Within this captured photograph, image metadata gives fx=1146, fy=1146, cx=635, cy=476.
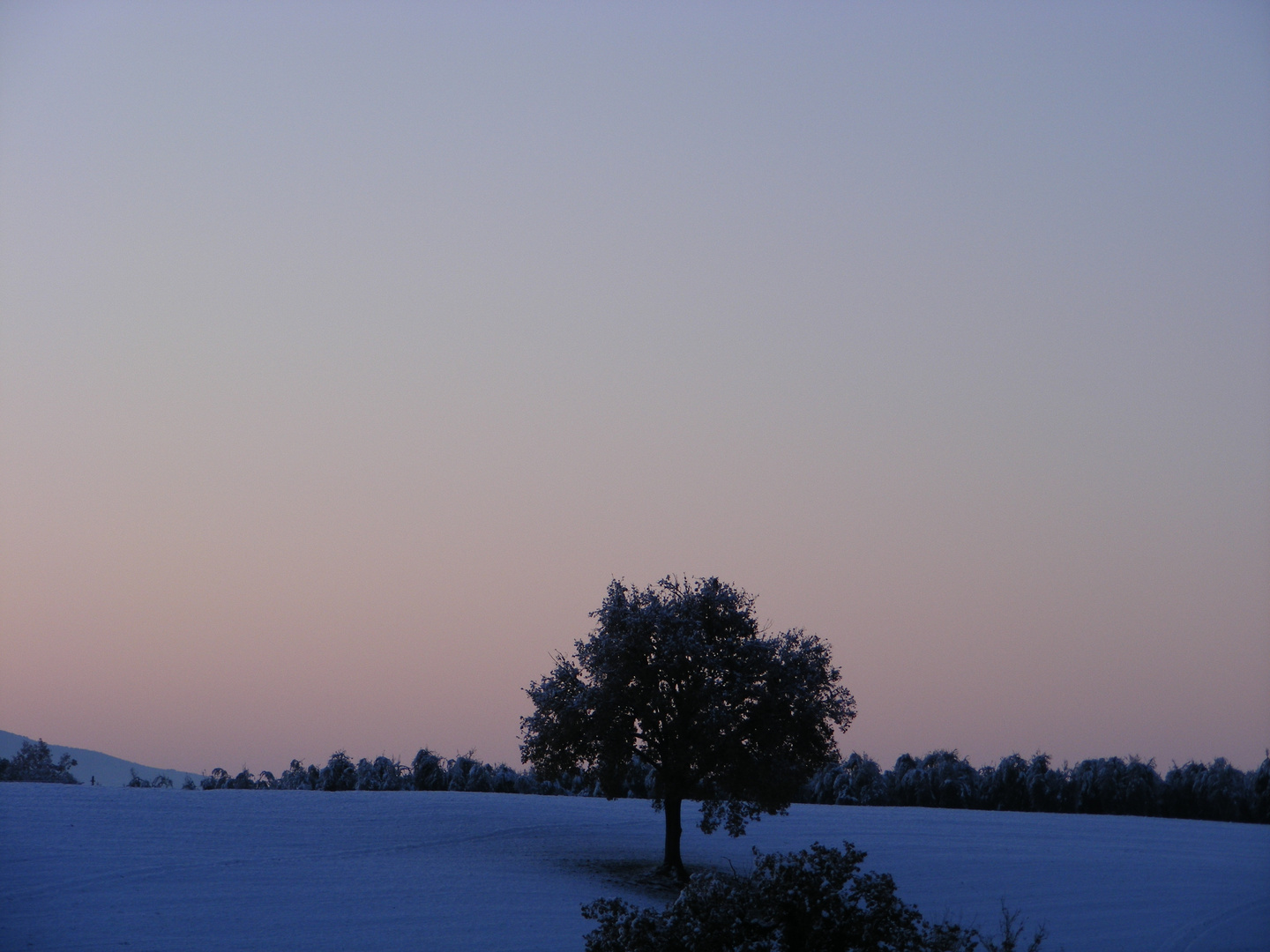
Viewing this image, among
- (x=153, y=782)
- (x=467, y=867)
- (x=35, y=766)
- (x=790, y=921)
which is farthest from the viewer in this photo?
(x=35, y=766)

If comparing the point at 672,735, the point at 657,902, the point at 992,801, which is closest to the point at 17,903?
the point at 657,902

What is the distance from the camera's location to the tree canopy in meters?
34.7

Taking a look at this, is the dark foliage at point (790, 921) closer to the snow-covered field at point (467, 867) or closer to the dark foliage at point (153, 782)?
the snow-covered field at point (467, 867)

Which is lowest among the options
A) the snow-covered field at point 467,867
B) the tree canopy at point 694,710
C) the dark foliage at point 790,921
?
the snow-covered field at point 467,867

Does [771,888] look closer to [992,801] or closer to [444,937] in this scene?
[444,937]

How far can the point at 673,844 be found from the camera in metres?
34.5

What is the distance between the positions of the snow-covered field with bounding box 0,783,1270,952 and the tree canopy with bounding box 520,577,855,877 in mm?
3222

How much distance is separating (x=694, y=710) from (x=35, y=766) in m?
62.3

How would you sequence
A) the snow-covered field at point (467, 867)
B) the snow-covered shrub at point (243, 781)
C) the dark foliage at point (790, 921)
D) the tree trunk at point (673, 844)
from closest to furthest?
the dark foliage at point (790, 921) < the snow-covered field at point (467, 867) < the tree trunk at point (673, 844) < the snow-covered shrub at point (243, 781)

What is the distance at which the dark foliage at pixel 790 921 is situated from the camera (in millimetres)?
17203

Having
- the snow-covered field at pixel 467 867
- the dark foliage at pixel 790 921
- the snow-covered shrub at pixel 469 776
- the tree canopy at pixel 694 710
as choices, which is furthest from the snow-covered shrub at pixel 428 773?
the dark foliage at pixel 790 921

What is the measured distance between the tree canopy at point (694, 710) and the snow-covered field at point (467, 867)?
3222 millimetres

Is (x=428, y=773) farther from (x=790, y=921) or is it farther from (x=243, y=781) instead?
(x=790, y=921)

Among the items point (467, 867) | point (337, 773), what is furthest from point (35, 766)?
point (467, 867)
